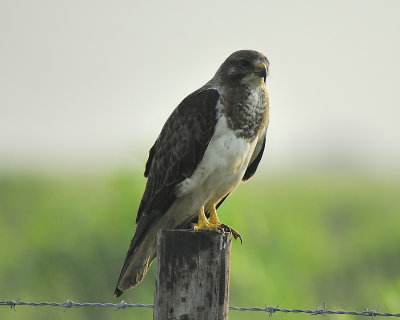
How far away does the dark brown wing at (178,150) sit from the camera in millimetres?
7926

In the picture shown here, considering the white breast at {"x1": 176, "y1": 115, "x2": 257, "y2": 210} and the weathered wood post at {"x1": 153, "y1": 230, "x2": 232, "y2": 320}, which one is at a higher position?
the white breast at {"x1": 176, "y1": 115, "x2": 257, "y2": 210}

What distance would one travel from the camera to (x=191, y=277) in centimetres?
582

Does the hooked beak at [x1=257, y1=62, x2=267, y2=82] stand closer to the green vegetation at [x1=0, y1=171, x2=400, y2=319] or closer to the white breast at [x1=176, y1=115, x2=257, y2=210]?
the white breast at [x1=176, y1=115, x2=257, y2=210]

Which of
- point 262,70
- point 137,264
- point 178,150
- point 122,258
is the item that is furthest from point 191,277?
point 122,258

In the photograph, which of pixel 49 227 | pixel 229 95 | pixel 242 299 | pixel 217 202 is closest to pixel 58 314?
pixel 242 299

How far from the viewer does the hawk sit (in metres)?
7.91

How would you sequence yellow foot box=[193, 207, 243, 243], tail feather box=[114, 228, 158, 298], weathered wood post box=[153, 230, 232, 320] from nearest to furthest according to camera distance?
weathered wood post box=[153, 230, 232, 320] < tail feather box=[114, 228, 158, 298] < yellow foot box=[193, 207, 243, 243]

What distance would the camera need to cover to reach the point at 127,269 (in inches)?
302

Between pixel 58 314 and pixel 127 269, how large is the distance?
5.32 metres

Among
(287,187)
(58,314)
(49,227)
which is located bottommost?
(58,314)

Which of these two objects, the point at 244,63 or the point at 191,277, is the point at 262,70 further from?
the point at 191,277

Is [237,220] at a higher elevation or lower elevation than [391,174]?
lower

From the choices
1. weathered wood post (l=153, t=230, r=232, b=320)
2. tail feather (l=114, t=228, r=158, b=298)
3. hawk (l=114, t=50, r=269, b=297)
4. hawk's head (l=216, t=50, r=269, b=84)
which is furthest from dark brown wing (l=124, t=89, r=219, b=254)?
weathered wood post (l=153, t=230, r=232, b=320)

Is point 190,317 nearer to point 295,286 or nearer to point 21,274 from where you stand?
point 21,274
